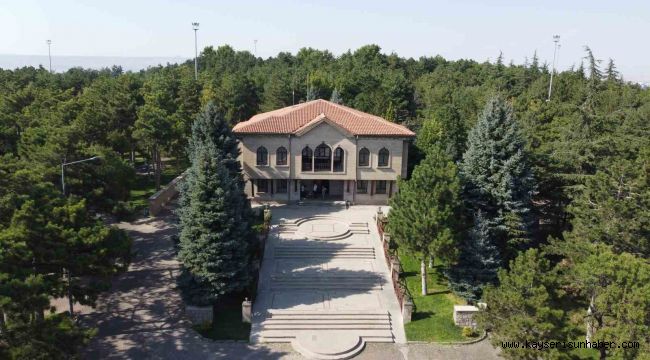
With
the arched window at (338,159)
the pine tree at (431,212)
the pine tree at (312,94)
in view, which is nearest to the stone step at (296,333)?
the pine tree at (431,212)

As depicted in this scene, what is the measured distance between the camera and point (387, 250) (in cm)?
3162

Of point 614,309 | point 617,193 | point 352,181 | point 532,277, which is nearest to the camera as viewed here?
point 614,309

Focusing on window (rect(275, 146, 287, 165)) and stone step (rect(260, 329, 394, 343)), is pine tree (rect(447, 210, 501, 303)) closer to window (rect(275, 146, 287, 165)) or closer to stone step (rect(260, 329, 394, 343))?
stone step (rect(260, 329, 394, 343))

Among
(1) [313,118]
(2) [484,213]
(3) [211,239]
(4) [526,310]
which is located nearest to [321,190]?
(1) [313,118]


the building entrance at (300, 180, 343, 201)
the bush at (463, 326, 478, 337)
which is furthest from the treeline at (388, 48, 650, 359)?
the building entrance at (300, 180, 343, 201)

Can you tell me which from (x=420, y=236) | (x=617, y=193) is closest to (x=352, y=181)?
(x=420, y=236)

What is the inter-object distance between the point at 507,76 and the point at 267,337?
8119 cm

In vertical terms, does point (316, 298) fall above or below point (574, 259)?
below

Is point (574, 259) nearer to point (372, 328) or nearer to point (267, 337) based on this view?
point (372, 328)

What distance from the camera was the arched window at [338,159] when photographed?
130ft

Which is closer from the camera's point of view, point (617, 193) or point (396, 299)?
point (617, 193)

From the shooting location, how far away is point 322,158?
40.0 m

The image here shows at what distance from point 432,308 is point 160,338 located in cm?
1449

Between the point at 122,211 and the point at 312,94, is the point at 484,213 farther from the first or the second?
the point at 312,94
